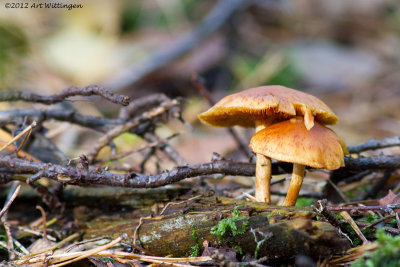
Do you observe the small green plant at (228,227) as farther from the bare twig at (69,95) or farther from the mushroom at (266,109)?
the bare twig at (69,95)

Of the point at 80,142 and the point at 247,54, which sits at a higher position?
the point at 247,54

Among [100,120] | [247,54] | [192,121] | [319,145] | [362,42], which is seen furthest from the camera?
[362,42]

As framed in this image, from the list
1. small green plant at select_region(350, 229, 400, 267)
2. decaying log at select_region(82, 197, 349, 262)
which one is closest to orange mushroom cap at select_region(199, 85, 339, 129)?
decaying log at select_region(82, 197, 349, 262)

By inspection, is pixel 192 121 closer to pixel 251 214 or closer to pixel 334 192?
pixel 334 192

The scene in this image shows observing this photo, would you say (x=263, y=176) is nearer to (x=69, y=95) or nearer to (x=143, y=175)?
(x=143, y=175)

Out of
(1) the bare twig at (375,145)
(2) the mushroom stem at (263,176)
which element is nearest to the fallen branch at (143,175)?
(2) the mushroom stem at (263,176)

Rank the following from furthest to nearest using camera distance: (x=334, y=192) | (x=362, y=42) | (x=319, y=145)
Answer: (x=362, y=42)
(x=334, y=192)
(x=319, y=145)

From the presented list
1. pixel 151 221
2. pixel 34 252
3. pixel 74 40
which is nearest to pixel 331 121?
pixel 151 221
